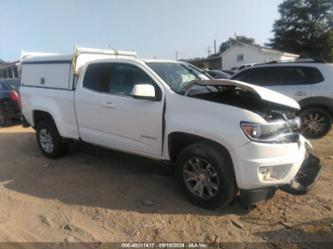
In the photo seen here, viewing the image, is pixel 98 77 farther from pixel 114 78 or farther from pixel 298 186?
pixel 298 186

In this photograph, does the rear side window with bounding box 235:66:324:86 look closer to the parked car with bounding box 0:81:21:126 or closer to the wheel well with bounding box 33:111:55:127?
the wheel well with bounding box 33:111:55:127

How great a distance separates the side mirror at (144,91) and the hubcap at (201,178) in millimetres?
1002

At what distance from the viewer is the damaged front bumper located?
3.71 meters

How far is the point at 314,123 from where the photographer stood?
24.1 ft

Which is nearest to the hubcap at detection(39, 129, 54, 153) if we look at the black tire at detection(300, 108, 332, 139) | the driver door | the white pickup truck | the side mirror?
the white pickup truck

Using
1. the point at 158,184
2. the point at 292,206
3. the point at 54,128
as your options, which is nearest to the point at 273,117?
the point at 292,206

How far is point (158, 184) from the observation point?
16.2ft

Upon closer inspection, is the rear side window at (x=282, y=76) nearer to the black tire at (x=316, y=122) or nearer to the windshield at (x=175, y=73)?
the black tire at (x=316, y=122)

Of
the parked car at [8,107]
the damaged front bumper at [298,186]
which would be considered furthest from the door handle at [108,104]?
the parked car at [8,107]

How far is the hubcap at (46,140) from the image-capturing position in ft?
20.7

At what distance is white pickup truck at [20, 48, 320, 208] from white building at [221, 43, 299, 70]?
36.9 meters

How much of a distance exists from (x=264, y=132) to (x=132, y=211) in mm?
1864

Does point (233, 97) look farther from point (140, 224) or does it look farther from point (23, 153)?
point (23, 153)

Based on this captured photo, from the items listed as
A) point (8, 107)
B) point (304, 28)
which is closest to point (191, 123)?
point (8, 107)
